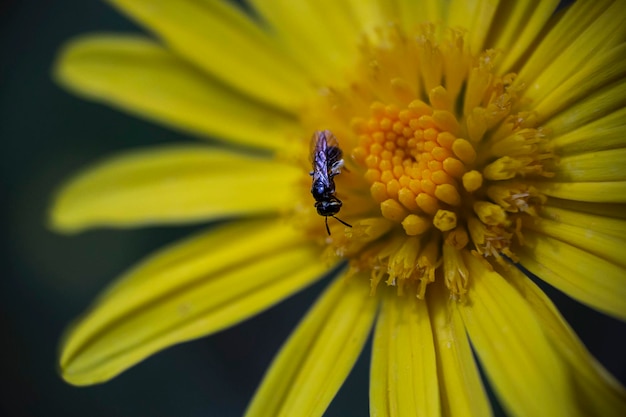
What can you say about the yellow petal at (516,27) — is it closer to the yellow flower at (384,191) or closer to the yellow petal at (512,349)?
the yellow flower at (384,191)

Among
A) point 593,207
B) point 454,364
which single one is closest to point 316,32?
point 593,207

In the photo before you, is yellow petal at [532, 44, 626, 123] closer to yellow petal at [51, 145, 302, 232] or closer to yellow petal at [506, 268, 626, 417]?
yellow petal at [506, 268, 626, 417]

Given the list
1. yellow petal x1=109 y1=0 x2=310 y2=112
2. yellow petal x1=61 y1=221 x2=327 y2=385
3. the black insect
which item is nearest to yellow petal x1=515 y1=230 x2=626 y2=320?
the black insect

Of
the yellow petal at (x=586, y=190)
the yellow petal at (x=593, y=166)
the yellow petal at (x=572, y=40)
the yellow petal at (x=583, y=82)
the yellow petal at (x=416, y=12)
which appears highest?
the yellow petal at (x=416, y=12)

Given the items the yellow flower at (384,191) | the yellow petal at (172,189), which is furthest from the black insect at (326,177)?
the yellow petal at (172,189)

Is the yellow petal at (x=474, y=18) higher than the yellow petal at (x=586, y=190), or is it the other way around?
the yellow petal at (x=474, y=18)

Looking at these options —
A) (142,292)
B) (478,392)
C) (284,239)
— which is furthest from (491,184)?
(142,292)

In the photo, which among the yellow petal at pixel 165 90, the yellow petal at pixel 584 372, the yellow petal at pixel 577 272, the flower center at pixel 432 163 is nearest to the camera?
the yellow petal at pixel 584 372

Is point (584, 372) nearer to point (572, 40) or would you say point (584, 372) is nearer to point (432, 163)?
point (432, 163)
